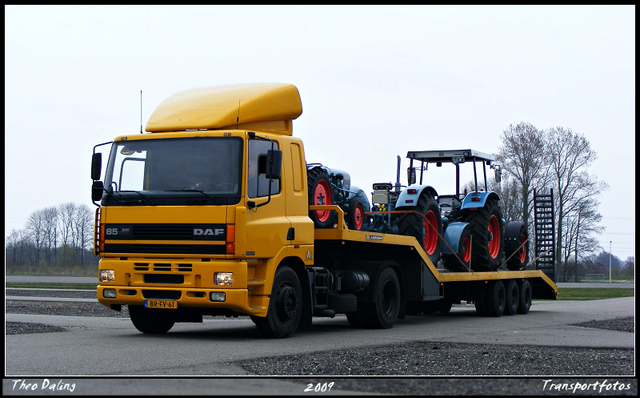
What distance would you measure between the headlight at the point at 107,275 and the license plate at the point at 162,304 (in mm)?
622

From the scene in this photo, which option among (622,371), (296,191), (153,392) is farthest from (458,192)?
(153,392)

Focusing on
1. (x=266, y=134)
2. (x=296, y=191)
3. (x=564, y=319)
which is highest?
(x=266, y=134)

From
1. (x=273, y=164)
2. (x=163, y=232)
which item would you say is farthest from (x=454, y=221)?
(x=163, y=232)

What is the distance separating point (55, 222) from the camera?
46.4m

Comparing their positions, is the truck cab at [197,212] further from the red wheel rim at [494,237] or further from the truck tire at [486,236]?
the red wheel rim at [494,237]

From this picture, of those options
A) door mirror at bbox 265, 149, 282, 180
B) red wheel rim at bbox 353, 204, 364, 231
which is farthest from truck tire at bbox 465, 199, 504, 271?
door mirror at bbox 265, 149, 282, 180

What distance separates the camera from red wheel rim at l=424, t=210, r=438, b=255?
16.6m

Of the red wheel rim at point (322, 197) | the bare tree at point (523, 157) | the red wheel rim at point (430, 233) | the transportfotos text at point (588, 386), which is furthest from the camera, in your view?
the bare tree at point (523, 157)

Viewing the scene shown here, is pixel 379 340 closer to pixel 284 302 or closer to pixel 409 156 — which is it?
pixel 284 302

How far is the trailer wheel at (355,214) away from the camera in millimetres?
14406

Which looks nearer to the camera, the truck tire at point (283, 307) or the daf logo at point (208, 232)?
the daf logo at point (208, 232)

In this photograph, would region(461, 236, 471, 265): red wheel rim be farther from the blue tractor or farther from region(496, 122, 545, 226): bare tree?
region(496, 122, 545, 226): bare tree

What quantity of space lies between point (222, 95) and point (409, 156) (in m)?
7.58

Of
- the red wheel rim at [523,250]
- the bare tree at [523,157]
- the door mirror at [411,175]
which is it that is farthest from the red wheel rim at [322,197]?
the bare tree at [523,157]
